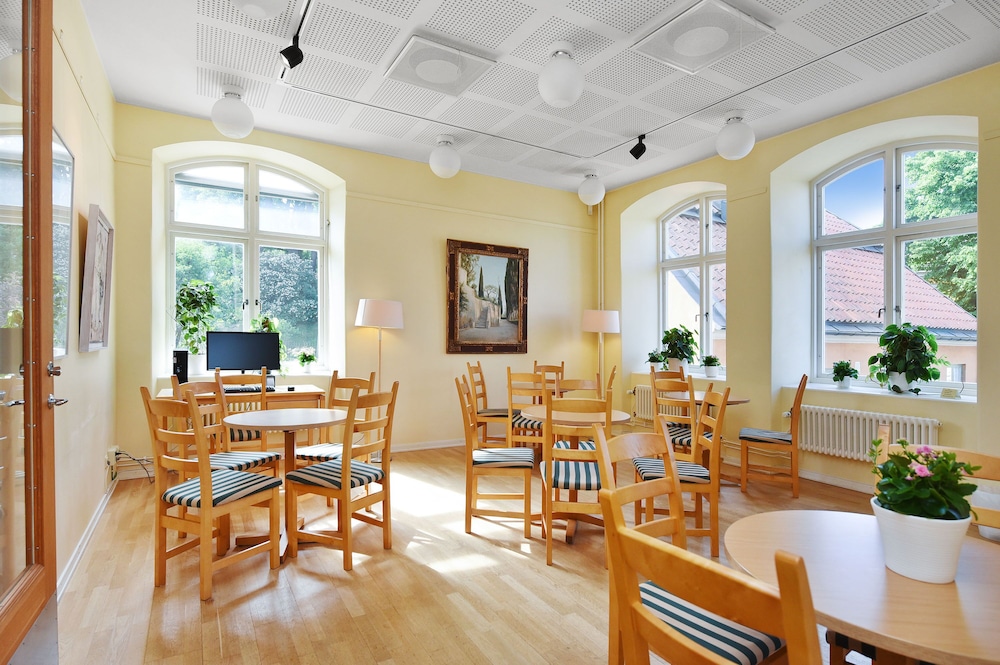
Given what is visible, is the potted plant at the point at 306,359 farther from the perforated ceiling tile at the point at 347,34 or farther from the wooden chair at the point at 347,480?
the perforated ceiling tile at the point at 347,34

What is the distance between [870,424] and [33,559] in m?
5.40

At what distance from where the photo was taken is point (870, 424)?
4.54 meters

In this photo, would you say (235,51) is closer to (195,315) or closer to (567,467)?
(195,315)

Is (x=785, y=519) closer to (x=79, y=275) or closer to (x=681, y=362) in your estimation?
(x=79, y=275)

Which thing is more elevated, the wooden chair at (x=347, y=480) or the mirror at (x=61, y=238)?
the mirror at (x=61, y=238)

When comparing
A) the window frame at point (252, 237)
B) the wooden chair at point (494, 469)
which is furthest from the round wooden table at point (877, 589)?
the window frame at point (252, 237)

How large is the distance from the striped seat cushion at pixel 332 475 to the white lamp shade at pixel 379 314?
2295mm

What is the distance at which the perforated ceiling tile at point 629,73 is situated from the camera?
3844mm

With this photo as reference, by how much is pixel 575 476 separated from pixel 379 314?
9.97 feet

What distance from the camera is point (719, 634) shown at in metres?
1.40

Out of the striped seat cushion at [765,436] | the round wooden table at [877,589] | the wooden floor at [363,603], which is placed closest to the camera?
the round wooden table at [877,589]

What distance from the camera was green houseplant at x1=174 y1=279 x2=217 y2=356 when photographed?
5.05 metres

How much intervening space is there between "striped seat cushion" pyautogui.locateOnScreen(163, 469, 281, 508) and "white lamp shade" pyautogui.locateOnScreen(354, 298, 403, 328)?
8.27 feet

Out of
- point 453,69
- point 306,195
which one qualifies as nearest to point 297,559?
point 453,69
